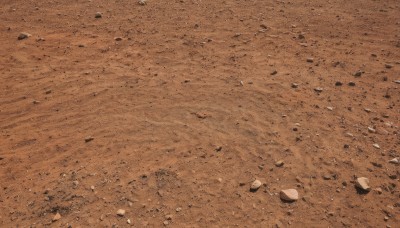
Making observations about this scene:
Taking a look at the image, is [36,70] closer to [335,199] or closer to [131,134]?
[131,134]

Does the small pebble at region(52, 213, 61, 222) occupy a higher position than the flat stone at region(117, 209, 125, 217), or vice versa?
the flat stone at region(117, 209, 125, 217)

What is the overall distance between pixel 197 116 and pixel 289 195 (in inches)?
67.6

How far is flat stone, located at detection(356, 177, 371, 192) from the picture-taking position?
3926mm

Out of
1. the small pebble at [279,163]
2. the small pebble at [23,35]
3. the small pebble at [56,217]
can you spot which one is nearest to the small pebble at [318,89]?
the small pebble at [279,163]

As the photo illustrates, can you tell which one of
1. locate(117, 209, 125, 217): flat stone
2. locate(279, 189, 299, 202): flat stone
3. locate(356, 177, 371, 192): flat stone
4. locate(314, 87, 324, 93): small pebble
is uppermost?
locate(314, 87, 324, 93): small pebble

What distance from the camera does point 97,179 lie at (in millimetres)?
4055

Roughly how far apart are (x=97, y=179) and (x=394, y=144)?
3.58 meters

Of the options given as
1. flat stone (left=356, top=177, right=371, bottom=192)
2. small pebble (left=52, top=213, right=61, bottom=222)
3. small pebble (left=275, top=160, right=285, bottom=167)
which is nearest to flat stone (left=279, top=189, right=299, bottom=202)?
small pebble (left=275, top=160, right=285, bottom=167)

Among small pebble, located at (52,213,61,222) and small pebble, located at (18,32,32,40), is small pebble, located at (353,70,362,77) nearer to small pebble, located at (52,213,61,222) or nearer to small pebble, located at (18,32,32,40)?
small pebble, located at (52,213,61,222)

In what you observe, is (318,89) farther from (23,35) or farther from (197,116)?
(23,35)

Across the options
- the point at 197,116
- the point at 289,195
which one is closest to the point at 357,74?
the point at 197,116

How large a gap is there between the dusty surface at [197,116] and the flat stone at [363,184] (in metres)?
0.06

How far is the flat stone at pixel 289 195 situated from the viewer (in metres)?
3.81

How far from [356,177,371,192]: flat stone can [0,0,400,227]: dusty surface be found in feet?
0.21
